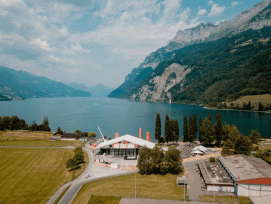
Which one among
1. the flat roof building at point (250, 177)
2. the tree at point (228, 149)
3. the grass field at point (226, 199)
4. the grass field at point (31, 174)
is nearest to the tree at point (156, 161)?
the grass field at point (226, 199)

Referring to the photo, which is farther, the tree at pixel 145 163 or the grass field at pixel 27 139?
the grass field at pixel 27 139

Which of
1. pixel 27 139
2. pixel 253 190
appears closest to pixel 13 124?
pixel 27 139

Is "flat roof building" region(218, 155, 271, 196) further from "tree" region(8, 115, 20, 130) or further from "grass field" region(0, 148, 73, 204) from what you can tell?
"tree" region(8, 115, 20, 130)

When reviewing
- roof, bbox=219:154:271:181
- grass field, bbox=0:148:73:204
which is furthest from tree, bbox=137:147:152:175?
grass field, bbox=0:148:73:204

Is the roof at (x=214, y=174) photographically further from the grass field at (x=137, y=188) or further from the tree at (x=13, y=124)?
the tree at (x=13, y=124)

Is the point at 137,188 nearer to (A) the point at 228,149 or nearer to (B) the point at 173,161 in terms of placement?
(B) the point at 173,161

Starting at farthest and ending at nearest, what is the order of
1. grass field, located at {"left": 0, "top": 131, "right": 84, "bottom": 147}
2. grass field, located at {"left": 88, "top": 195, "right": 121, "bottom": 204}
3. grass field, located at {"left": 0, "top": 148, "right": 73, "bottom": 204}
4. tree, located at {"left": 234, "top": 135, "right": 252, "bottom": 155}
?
grass field, located at {"left": 0, "top": 131, "right": 84, "bottom": 147}
tree, located at {"left": 234, "top": 135, "right": 252, "bottom": 155}
grass field, located at {"left": 0, "top": 148, "right": 73, "bottom": 204}
grass field, located at {"left": 88, "top": 195, "right": 121, "bottom": 204}
